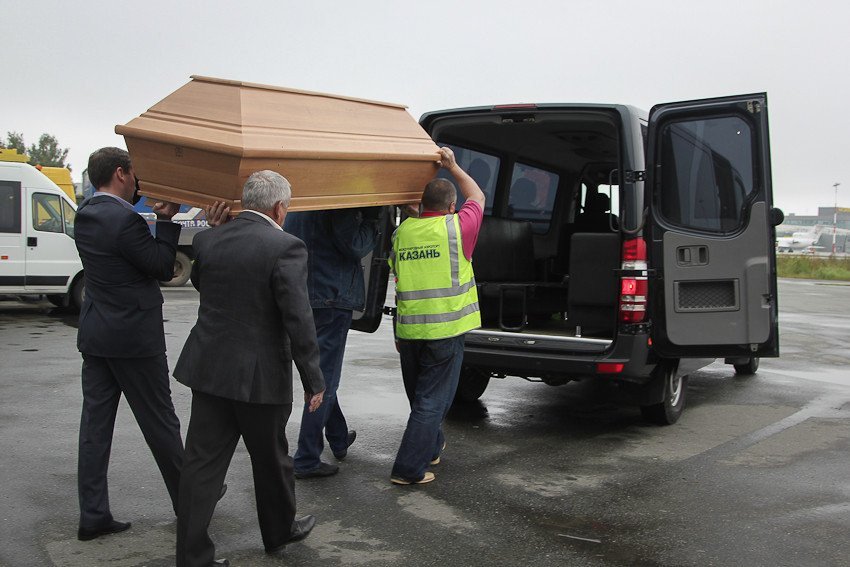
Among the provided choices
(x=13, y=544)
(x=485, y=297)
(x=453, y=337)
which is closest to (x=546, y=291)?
(x=485, y=297)

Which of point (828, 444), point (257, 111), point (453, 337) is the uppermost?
point (257, 111)

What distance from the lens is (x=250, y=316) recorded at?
12.0ft

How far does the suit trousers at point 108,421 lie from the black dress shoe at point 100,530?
2 cm

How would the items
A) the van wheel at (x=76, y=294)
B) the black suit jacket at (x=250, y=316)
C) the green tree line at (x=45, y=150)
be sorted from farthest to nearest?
the green tree line at (x=45, y=150) → the van wheel at (x=76, y=294) → the black suit jacket at (x=250, y=316)

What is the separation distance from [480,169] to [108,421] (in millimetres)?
4250

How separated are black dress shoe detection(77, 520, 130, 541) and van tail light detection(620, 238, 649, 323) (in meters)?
3.22

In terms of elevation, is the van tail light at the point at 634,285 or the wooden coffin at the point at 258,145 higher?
the wooden coffin at the point at 258,145

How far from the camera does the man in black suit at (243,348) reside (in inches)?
143

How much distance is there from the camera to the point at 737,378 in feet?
29.2

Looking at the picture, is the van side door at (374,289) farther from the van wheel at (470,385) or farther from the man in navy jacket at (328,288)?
the man in navy jacket at (328,288)

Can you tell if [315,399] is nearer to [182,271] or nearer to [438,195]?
[438,195]

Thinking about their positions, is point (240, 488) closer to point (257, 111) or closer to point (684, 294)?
point (257, 111)

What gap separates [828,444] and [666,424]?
110 cm

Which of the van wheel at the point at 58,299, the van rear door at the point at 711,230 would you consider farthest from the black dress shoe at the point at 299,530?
the van wheel at the point at 58,299
